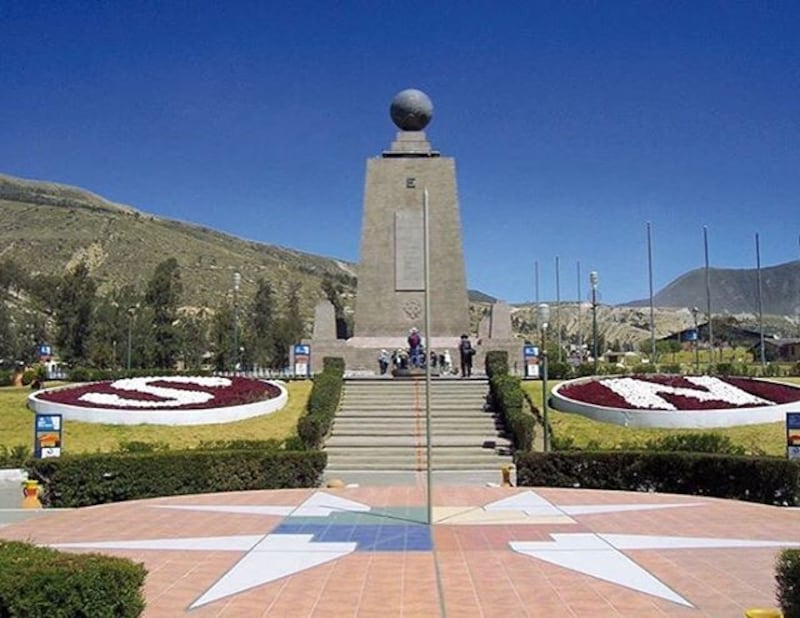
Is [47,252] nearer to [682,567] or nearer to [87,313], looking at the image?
[87,313]

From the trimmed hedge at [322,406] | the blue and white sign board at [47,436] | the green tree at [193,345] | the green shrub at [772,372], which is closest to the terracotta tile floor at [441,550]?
the blue and white sign board at [47,436]

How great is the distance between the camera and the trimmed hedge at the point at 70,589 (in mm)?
6223

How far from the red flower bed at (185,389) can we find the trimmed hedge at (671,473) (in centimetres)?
1012

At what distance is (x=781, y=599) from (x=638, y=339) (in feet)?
512

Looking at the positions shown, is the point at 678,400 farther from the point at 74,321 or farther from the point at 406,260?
the point at 74,321

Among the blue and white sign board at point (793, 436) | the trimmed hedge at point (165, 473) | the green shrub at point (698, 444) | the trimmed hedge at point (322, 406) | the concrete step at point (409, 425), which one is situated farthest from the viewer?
the concrete step at point (409, 425)

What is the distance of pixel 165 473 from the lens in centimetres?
1612

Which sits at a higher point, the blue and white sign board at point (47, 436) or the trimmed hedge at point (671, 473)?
the blue and white sign board at point (47, 436)

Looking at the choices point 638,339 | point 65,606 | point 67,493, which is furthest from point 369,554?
point 638,339

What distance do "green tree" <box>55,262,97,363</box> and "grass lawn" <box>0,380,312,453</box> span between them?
108 ft

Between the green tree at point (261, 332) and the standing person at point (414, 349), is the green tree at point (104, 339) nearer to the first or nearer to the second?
the green tree at point (261, 332)

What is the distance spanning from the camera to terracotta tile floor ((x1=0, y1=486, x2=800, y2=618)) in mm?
8438

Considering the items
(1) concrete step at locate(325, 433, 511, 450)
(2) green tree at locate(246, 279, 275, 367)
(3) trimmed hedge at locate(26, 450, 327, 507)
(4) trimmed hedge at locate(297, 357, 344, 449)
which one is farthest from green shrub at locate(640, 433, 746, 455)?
(2) green tree at locate(246, 279, 275, 367)

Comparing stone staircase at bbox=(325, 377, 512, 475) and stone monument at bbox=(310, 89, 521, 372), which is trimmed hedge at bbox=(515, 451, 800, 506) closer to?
stone staircase at bbox=(325, 377, 512, 475)
